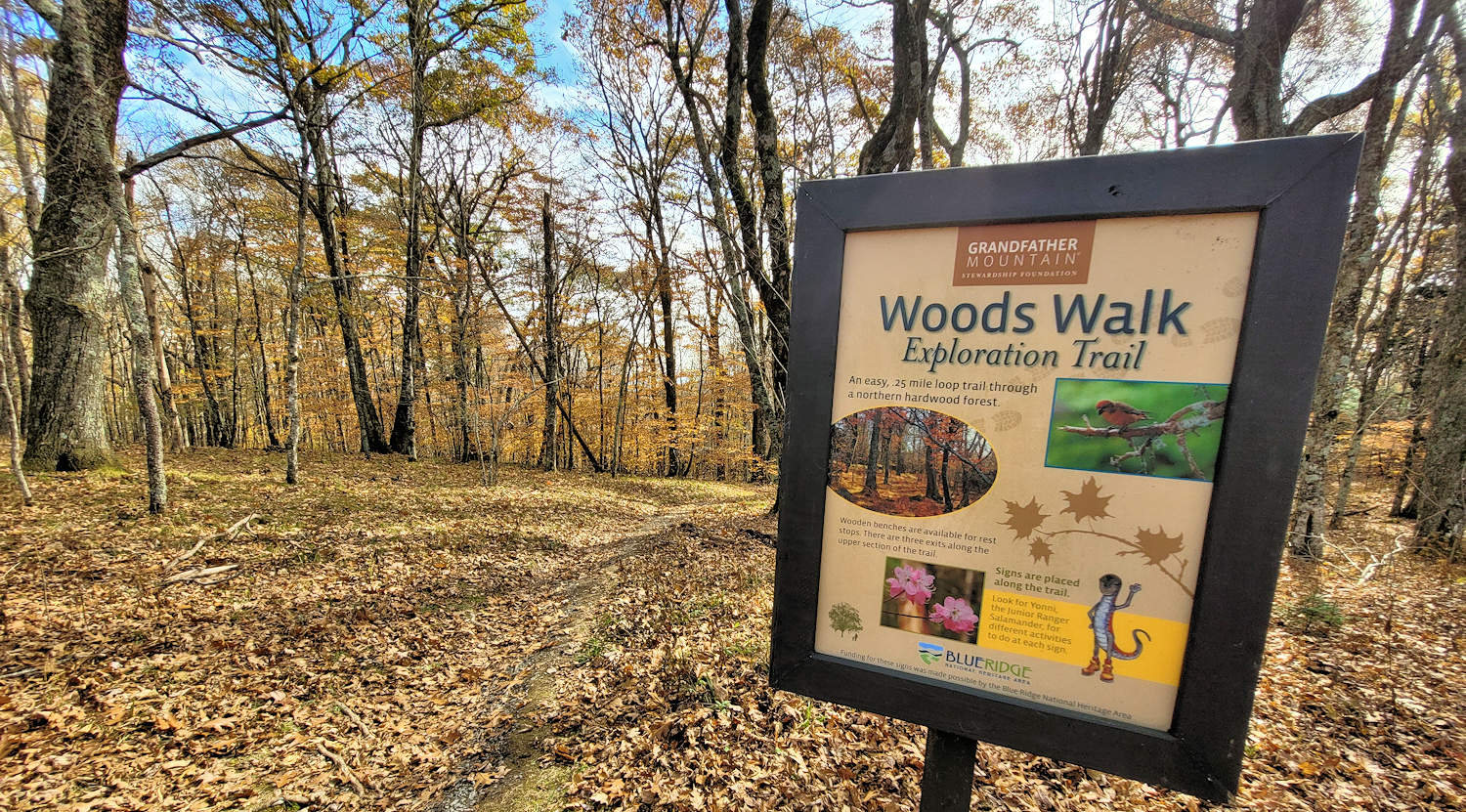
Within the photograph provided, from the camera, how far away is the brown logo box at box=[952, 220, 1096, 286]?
1.25m

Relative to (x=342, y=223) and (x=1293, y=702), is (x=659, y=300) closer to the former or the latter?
(x=342, y=223)

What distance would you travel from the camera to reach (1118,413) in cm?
123

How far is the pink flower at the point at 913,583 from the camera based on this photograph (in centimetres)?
140

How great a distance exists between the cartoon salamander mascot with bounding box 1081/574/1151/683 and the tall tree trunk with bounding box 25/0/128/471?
11.2m

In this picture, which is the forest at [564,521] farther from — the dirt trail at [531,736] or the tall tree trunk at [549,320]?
the tall tree trunk at [549,320]

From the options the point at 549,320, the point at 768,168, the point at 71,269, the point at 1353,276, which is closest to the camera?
the point at 1353,276

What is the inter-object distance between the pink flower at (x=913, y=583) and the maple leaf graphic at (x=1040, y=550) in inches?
10.4

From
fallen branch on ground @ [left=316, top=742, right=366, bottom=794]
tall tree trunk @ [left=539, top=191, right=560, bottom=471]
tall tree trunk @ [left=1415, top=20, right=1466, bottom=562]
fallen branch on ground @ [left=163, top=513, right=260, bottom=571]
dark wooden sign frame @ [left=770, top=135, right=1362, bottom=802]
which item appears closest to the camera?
dark wooden sign frame @ [left=770, top=135, right=1362, bottom=802]

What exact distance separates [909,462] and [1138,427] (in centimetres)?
56

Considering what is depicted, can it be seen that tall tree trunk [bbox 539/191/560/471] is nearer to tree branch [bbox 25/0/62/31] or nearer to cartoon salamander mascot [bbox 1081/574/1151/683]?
tree branch [bbox 25/0/62/31]

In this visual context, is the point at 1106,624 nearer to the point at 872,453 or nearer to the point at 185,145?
the point at 872,453

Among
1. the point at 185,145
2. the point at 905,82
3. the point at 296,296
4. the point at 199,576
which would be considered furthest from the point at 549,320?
the point at 905,82

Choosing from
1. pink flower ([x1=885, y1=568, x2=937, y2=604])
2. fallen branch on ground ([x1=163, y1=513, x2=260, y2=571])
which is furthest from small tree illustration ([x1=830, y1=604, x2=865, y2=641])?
fallen branch on ground ([x1=163, y1=513, x2=260, y2=571])

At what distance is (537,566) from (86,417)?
7.38 m
